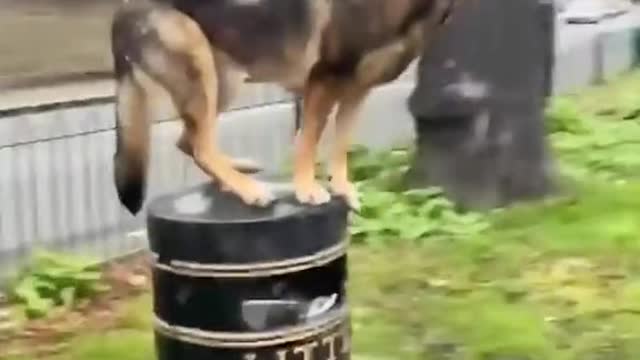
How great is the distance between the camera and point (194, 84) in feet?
12.5

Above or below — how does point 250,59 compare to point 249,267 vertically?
above

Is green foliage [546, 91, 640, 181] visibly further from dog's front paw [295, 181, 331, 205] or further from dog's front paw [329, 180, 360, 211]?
dog's front paw [295, 181, 331, 205]

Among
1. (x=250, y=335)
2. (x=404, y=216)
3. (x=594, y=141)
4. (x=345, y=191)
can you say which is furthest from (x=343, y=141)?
(x=594, y=141)

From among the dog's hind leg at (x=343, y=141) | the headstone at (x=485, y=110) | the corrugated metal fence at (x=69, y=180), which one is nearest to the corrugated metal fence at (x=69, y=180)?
the corrugated metal fence at (x=69, y=180)

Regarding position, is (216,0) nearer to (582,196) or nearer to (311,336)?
(311,336)

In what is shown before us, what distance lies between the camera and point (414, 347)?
216 inches

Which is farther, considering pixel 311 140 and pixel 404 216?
pixel 404 216

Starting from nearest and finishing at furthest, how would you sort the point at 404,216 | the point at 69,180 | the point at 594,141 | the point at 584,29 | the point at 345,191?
the point at 345,191
the point at 404,216
the point at 69,180
the point at 594,141
the point at 584,29

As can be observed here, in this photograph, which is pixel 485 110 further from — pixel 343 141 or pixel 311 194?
pixel 311 194

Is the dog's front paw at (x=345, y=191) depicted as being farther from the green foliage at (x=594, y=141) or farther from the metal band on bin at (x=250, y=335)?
the green foliage at (x=594, y=141)

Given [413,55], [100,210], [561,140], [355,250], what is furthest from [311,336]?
[561,140]

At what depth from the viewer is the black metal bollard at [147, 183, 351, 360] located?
3709mm

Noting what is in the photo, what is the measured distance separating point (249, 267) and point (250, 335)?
179 millimetres

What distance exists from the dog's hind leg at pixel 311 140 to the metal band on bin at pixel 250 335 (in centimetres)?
34
